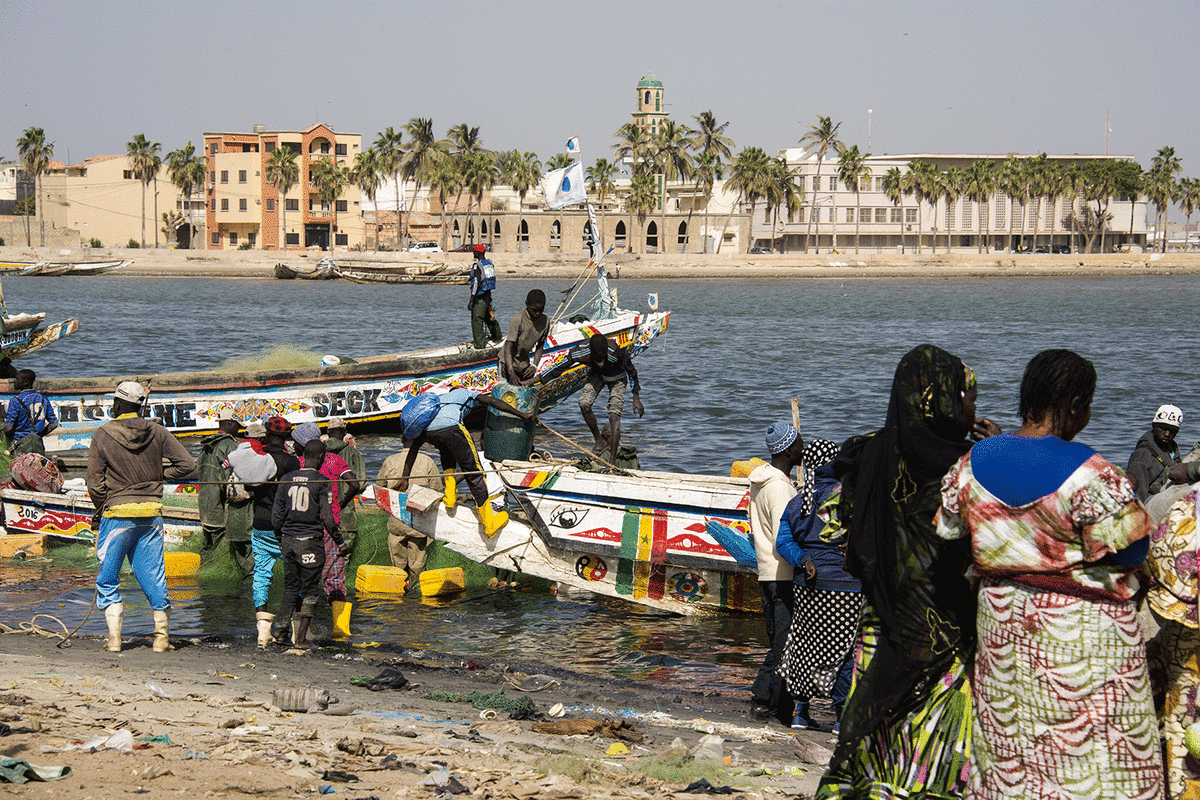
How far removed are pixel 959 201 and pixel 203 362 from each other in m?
→ 98.6

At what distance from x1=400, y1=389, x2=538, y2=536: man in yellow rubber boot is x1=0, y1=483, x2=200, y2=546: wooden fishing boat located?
2.79 metres

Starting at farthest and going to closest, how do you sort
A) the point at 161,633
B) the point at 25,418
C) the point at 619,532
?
the point at 25,418, the point at 619,532, the point at 161,633

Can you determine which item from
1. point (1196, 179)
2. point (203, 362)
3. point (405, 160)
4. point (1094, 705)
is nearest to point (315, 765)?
point (1094, 705)

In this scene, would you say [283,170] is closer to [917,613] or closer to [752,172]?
[752,172]

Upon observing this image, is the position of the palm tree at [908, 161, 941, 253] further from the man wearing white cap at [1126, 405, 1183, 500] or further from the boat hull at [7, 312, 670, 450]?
the man wearing white cap at [1126, 405, 1183, 500]

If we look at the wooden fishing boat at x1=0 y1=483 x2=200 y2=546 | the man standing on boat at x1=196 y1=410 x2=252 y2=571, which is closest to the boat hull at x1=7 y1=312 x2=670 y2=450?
the wooden fishing boat at x1=0 y1=483 x2=200 y2=546

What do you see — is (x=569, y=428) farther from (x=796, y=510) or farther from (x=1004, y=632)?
(x=1004, y=632)

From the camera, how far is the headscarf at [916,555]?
3904 millimetres

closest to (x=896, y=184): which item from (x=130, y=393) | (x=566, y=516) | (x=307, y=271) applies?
(x=307, y=271)

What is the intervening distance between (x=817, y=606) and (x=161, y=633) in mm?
5106

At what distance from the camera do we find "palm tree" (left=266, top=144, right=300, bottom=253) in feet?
344

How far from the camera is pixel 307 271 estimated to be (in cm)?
9831

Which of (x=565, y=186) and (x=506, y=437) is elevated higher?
(x=565, y=186)

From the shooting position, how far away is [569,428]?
2352 cm
